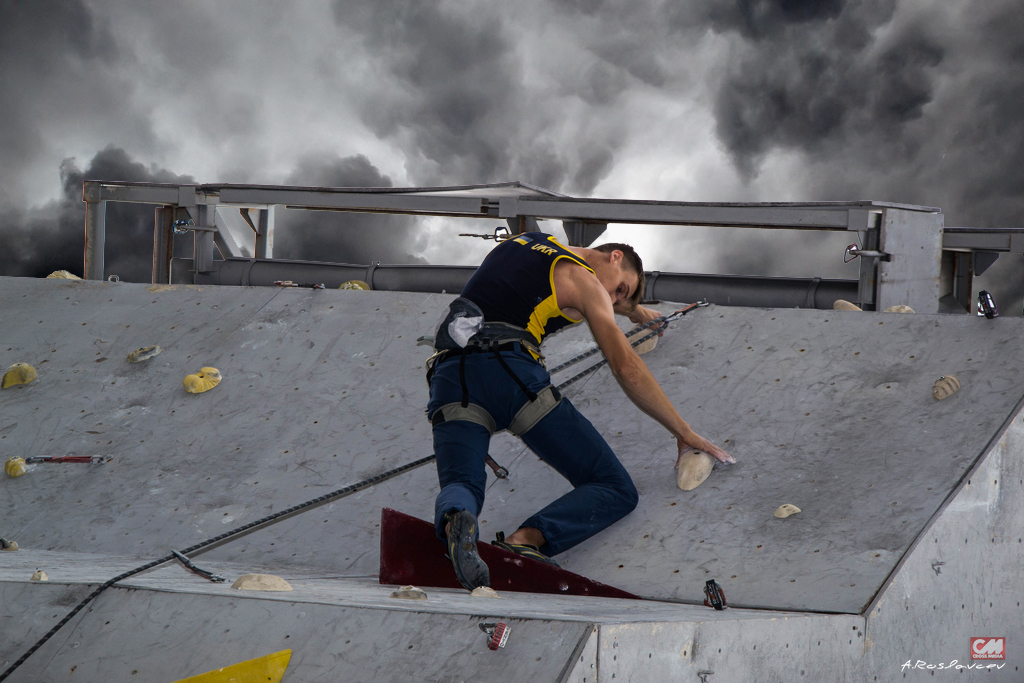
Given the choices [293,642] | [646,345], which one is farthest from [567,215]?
[293,642]

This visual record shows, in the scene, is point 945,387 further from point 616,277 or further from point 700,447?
point 616,277

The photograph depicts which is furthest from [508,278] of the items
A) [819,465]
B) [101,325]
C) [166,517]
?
[101,325]

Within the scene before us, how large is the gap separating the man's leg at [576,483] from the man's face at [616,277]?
A: 361mm

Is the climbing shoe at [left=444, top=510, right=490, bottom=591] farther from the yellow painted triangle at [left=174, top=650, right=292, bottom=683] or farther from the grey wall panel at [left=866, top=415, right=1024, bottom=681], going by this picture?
the grey wall panel at [left=866, top=415, right=1024, bottom=681]

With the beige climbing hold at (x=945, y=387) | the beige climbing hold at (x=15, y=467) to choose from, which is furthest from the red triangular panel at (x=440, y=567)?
the beige climbing hold at (x=15, y=467)

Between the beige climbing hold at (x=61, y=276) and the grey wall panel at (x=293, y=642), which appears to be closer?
the grey wall panel at (x=293, y=642)

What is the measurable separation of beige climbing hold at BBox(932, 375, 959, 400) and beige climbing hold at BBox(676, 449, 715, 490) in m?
0.67

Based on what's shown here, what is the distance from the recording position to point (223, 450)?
2934mm

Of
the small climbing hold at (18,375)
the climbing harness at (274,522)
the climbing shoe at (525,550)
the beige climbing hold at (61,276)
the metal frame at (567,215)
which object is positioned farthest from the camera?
the beige climbing hold at (61,276)

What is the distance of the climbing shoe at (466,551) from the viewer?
1.84m

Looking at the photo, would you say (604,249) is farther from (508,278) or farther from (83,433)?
(83,433)

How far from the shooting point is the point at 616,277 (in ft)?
7.71

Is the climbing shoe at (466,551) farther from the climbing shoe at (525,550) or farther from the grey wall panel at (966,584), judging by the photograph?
the grey wall panel at (966,584)

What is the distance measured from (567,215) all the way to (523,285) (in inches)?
88.4
